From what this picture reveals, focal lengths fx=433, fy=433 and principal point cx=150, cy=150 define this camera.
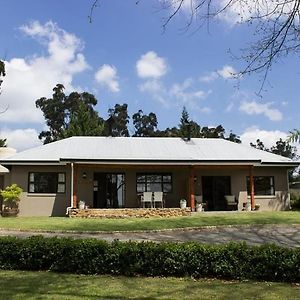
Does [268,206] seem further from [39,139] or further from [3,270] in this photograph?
[39,139]

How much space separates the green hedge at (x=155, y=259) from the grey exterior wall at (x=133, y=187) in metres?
13.3

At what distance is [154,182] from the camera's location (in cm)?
2378

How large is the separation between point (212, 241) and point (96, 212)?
8.56 m

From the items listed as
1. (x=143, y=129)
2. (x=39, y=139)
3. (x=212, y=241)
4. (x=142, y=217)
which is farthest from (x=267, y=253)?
(x=143, y=129)

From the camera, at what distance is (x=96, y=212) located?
2062 cm

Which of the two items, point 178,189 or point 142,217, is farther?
point 178,189

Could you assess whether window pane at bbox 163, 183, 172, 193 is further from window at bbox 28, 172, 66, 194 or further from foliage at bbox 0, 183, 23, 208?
foliage at bbox 0, 183, 23, 208

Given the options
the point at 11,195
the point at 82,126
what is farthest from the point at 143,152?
the point at 82,126

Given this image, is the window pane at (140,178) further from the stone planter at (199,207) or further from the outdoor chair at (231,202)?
the outdoor chair at (231,202)

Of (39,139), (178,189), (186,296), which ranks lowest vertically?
(186,296)

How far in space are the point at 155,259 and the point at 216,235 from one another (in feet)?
21.3

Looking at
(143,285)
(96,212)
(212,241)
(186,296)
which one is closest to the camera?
(186,296)

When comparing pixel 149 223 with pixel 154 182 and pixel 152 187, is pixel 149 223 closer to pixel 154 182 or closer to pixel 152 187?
pixel 152 187

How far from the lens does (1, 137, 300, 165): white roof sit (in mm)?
21891
